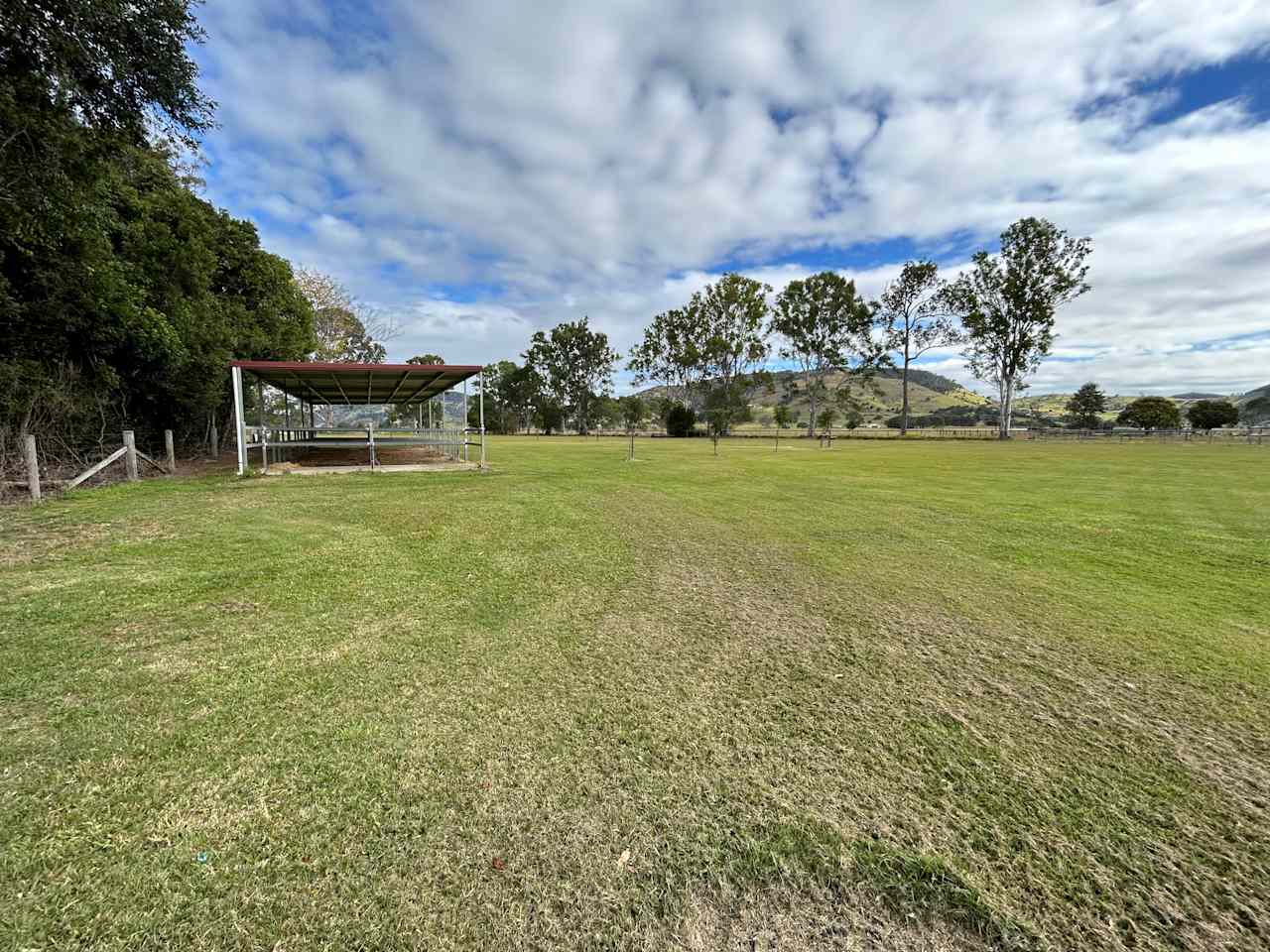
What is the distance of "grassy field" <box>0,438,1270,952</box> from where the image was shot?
5.01 ft

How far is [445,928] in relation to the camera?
1.45 m

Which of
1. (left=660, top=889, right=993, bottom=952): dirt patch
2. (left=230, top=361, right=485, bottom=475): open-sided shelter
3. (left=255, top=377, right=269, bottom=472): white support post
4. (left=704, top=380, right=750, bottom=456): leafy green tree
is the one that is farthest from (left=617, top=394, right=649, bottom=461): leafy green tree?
(left=660, top=889, right=993, bottom=952): dirt patch

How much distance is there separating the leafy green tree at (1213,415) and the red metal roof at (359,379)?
7934 cm

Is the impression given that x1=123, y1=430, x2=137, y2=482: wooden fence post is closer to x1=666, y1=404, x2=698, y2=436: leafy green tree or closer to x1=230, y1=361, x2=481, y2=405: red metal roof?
x1=230, y1=361, x2=481, y2=405: red metal roof

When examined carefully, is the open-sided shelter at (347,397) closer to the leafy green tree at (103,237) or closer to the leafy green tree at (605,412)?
the leafy green tree at (103,237)

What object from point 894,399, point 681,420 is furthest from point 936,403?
point 681,420

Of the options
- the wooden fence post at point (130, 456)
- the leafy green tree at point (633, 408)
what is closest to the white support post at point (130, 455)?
the wooden fence post at point (130, 456)

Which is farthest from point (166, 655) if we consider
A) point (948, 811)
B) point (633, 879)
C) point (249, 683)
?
point (948, 811)

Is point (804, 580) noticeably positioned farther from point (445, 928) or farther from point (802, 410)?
point (802, 410)

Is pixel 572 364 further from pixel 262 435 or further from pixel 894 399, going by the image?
pixel 894 399

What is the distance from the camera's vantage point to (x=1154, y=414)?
197 feet

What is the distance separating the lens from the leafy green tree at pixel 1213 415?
5691 centimetres

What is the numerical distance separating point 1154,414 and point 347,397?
84.4m

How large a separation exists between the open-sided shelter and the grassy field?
6.74 metres
